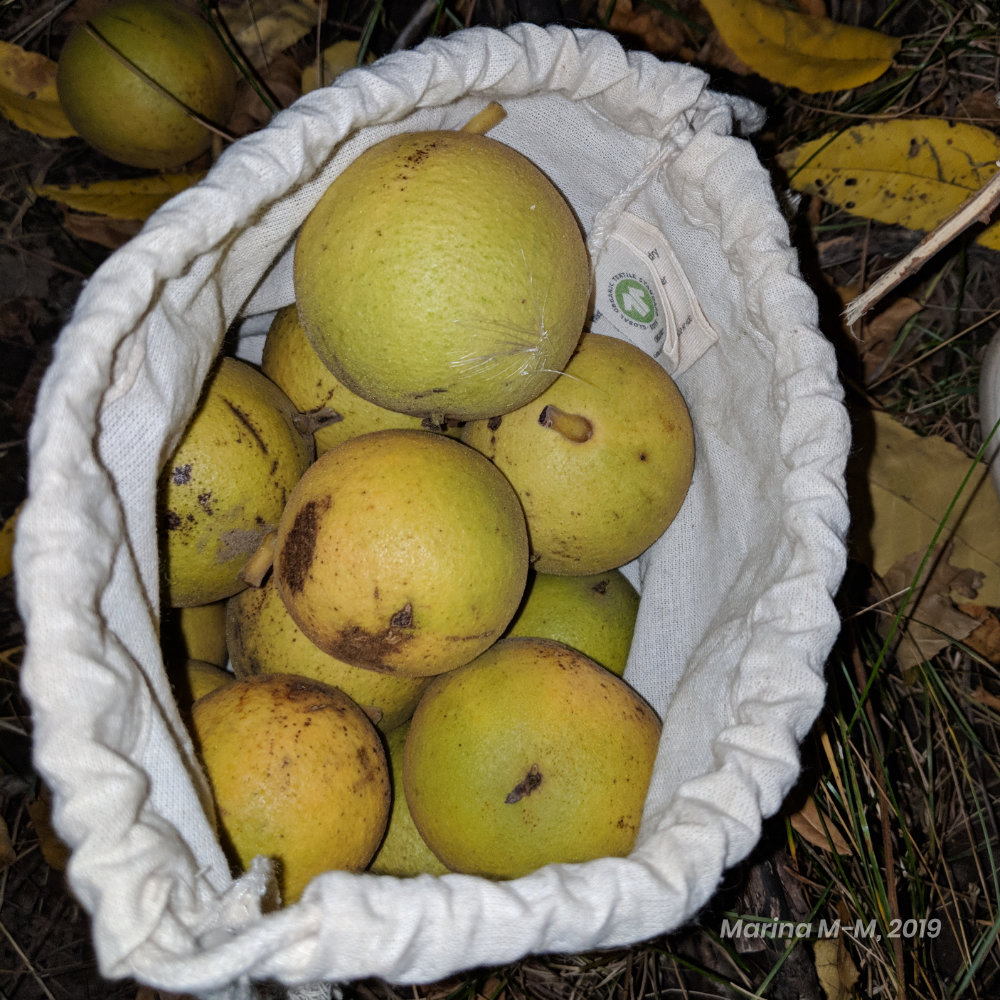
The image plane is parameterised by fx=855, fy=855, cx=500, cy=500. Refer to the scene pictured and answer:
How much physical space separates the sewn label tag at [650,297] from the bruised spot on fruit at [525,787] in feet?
2.27

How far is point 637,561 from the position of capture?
1.50 m

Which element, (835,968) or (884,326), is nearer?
(835,968)

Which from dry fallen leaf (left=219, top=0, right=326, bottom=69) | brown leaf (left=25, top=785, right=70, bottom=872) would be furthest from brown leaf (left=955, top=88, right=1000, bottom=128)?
brown leaf (left=25, top=785, right=70, bottom=872)

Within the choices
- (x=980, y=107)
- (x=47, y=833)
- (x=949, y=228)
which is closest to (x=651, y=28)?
(x=980, y=107)

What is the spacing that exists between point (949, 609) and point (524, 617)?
37.1 inches

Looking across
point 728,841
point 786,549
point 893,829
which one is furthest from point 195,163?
point 893,829

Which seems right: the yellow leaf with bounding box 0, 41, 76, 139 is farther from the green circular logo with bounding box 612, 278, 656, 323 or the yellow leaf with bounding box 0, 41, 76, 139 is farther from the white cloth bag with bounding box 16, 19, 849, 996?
the green circular logo with bounding box 612, 278, 656, 323

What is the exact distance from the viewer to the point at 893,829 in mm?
1613

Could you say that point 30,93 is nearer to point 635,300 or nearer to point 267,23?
point 267,23

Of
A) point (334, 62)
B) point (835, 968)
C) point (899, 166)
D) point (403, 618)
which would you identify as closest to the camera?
point (403, 618)

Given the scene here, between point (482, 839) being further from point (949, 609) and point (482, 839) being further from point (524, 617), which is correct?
point (949, 609)

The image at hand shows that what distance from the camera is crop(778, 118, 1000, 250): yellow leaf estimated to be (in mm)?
1648

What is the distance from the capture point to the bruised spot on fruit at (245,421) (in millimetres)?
1135

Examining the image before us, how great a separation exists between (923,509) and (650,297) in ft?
2.57
